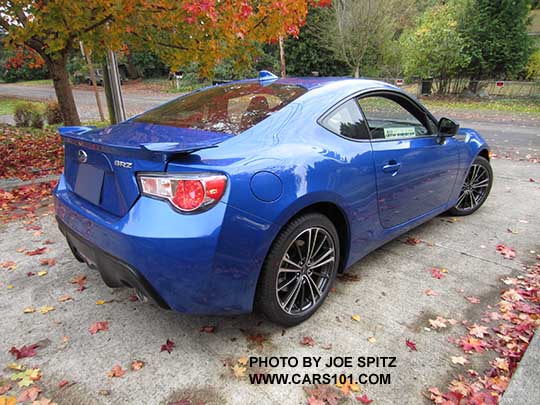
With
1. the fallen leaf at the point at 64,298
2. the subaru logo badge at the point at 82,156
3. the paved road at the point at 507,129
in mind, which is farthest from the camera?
the paved road at the point at 507,129

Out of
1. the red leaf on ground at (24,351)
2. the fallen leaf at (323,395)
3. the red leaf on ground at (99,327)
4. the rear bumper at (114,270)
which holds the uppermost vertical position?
the rear bumper at (114,270)

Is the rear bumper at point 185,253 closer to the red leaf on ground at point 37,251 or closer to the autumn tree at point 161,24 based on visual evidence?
the red leaf on ground at point 37,251

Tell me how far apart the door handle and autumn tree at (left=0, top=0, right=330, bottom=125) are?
2495 millimetres

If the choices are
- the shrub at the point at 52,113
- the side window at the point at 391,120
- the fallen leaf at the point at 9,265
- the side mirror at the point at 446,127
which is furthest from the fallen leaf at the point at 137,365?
the shrub at the point at 52,113

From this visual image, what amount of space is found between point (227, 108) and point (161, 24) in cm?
273

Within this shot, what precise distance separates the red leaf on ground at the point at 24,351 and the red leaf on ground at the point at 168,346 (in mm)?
736

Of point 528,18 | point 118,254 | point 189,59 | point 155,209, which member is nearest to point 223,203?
point 155,209

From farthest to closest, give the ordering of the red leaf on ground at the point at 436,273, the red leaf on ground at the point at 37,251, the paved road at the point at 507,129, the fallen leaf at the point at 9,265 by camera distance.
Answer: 1. the paved road at the point at 507,129
2. the red leaf on ground at the point at 37,251
3. the fallen leaf at the point at 9,265
4. the red leaf on ground at the point at 436,273

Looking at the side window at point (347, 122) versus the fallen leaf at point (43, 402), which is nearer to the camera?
the fallen leaf at point (43, 402)

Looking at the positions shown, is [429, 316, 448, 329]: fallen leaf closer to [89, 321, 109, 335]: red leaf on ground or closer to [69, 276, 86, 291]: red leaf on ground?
[89, 321, 109, 335]: red leaf on ground

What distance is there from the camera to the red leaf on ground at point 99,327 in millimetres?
2430

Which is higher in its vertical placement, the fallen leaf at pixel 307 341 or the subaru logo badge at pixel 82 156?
the subaru logo badge at pixel 82 156

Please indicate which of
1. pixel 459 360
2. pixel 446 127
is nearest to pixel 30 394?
pixel 459 360

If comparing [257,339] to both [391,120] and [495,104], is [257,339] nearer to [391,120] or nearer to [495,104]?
[391,120]
